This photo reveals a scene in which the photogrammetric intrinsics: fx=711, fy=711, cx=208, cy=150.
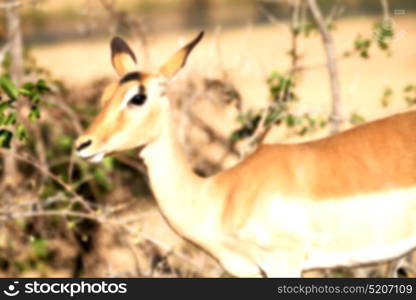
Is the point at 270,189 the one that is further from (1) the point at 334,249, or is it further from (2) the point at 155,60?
(2) the point at 155,60

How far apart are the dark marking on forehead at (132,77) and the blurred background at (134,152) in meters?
0.56

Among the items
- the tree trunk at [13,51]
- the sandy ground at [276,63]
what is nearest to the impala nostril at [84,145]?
the tree trunk at [13,51]

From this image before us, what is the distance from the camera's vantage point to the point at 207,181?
3.79 metres

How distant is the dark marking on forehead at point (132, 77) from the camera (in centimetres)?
354

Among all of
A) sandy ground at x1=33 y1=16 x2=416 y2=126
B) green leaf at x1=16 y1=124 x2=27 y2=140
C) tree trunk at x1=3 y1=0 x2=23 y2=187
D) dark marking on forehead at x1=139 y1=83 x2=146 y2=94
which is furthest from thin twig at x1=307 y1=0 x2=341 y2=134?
tree trunk at x1=3 y1=0 x2=23 y2=187

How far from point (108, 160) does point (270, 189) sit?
167 centimetres

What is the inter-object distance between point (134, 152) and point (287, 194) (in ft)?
9.59

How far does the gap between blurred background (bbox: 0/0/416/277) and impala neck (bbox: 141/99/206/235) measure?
586 millimetres

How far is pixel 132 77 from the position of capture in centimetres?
356

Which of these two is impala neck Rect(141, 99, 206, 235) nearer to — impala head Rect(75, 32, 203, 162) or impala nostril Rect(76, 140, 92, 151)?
impala head Rect(75, 32, 203, 162)

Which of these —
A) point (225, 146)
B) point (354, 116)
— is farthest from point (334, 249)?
point (225, 146)

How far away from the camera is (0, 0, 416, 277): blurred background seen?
496 centimetres

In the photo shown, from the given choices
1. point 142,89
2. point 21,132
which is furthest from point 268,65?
point 142,89

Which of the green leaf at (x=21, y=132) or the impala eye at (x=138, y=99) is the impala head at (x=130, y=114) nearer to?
the impala eye at (x=138, y=99)
